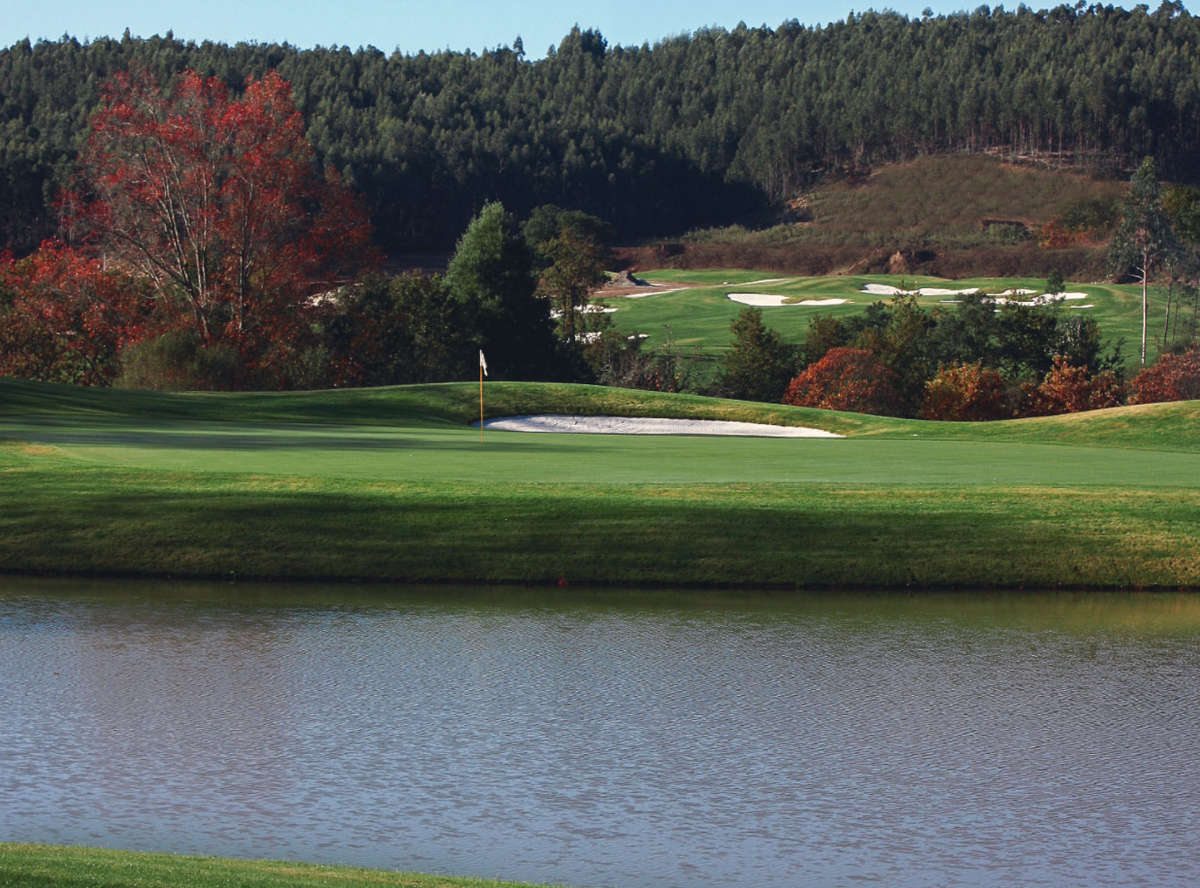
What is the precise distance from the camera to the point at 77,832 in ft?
21.9

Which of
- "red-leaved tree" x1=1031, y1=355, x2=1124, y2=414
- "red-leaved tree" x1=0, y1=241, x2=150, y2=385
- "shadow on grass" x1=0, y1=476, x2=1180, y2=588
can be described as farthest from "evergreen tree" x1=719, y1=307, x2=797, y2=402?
"shadow on grass" x1=0, y1=476, x2=1180, y2=588

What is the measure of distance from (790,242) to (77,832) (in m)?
118

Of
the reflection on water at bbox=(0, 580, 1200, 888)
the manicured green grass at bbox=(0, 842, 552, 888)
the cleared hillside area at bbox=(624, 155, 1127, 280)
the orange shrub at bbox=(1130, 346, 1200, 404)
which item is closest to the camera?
the manicured green grass at bbox=(0, 842, 552, 888)

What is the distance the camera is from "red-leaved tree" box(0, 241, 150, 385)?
4925cm

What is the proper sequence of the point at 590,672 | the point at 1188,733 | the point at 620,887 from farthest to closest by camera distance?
the point at 590,672
the point at 1188,733
the point at 620,887

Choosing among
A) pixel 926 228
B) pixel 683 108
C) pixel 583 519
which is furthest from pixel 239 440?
pixel 683 108

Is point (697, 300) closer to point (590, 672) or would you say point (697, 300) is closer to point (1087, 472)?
point (1087, 472)

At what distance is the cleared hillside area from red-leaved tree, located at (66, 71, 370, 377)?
208ft

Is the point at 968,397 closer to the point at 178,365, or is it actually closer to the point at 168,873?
the point at 178,365

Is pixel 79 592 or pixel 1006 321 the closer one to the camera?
pixel 79 592

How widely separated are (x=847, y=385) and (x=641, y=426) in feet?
66.6

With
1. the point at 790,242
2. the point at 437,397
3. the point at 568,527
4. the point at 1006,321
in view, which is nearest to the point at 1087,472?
the point at 568,527

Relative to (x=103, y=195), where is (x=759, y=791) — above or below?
below

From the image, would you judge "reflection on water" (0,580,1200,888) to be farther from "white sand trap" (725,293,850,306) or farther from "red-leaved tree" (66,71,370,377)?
"white sand trap" (725,293,850,306)
